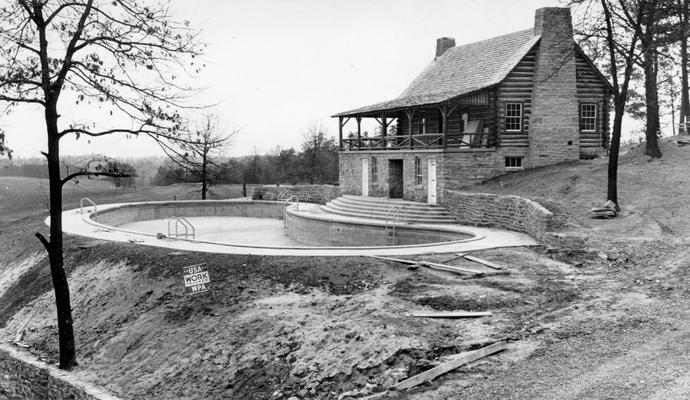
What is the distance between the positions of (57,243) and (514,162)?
23172mm

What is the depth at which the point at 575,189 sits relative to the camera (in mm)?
24219

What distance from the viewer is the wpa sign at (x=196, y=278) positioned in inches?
574

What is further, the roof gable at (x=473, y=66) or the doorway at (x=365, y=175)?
the doorway at (x=365, y=175)

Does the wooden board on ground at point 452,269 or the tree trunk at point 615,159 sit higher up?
the tree trunk at point 615,159

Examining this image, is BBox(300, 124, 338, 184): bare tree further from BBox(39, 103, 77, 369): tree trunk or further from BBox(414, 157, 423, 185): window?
BBox(39, 103, 77, 369): tree trunk

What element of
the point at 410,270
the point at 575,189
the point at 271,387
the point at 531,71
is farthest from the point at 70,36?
the point at 531,71

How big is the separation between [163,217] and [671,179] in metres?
29.5

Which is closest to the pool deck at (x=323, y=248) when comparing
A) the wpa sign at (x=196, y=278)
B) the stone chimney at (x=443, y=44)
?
the wpa sign at (x=196, y=278)

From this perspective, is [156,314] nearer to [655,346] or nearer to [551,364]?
[551,364]

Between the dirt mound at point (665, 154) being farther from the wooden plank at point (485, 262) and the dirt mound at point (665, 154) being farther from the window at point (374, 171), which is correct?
the wooden plank at point (485, 262)

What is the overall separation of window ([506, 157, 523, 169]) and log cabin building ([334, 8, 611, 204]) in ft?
0.17

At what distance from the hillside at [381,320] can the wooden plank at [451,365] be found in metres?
0.16

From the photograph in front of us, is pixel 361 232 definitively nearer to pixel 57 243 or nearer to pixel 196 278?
pixel 196 278

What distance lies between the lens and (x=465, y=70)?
35000 millimetres
